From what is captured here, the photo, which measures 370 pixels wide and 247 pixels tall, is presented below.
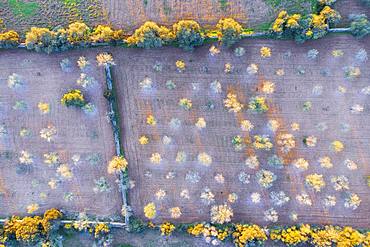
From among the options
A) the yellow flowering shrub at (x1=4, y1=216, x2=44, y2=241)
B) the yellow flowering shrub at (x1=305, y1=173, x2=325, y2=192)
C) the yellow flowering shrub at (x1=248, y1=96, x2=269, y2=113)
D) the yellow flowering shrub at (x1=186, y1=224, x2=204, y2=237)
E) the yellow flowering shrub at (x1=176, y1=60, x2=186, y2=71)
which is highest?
the yellow flowering shrub at (x1=176, y1=60, x2=186, y2=71)

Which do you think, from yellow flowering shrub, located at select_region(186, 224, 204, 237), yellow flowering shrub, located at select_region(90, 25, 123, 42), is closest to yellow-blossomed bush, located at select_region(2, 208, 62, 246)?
yellow flowering shrub, located at select_region(186, 224, 204, 237)

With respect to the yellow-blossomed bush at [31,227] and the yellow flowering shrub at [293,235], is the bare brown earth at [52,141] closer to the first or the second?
the yellow-blossomed bush at [31,227]

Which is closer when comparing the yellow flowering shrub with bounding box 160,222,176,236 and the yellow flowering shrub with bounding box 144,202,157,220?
the yellow flowering shrub with bounding box 160,222,176,236

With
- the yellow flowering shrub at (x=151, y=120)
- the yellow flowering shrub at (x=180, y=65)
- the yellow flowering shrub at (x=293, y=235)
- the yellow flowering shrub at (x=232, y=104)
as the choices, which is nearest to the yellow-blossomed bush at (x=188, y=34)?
the yellow flowering shrub at (x=180, y=65)

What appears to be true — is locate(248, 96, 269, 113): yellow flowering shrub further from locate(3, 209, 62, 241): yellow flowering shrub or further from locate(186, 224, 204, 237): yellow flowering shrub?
locate(3, 209, 62, 241): yellow flowering shrub

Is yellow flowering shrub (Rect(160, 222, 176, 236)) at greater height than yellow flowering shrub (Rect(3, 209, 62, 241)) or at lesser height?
lesser

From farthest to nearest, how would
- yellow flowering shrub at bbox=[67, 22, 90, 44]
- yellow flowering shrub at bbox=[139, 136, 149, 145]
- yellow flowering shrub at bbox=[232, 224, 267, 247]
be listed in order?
yellow flowering shrub at bbox=[139, 136, 149, 145] < yellow flowering shrub at bbox=[67, 22, 90, 44] < yellow flowering shrub at bbox=[232, 224, 267, 247]

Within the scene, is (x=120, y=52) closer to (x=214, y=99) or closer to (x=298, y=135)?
(x=214, y=99)
